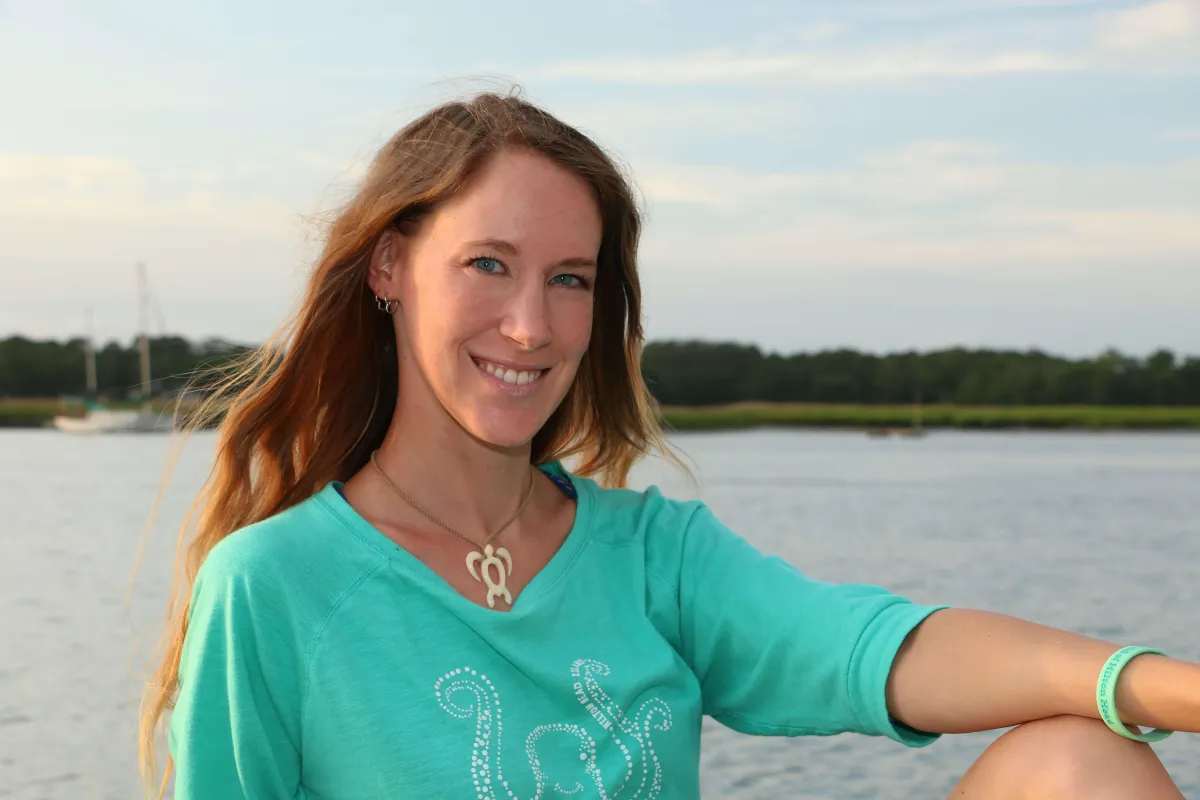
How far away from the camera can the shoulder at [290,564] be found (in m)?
1.88

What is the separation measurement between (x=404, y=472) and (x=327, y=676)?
426 millimetres

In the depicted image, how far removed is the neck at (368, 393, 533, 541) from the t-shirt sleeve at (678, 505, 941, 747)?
1.13 feet

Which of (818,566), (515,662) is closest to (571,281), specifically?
(515,662)

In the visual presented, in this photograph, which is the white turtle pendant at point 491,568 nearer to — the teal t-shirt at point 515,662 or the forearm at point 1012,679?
→ the teal t-shirt at point 515,662

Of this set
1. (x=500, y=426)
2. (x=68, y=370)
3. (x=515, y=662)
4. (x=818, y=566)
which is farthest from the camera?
(x=68, y=370)

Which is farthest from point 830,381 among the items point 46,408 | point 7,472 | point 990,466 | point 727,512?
point 46,408

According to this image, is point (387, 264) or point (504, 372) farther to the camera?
point (387, 264)

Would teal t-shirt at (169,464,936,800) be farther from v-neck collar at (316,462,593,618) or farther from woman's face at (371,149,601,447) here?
woman's face at (371,149,601,447)

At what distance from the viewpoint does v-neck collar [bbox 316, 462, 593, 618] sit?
79.7 inches

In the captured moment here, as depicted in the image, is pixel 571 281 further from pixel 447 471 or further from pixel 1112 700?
pixel 1112 700

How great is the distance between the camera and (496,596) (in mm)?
2107

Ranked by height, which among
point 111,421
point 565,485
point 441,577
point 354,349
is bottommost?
point 111,421

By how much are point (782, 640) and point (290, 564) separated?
79cm

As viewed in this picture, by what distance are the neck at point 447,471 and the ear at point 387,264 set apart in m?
0.20
